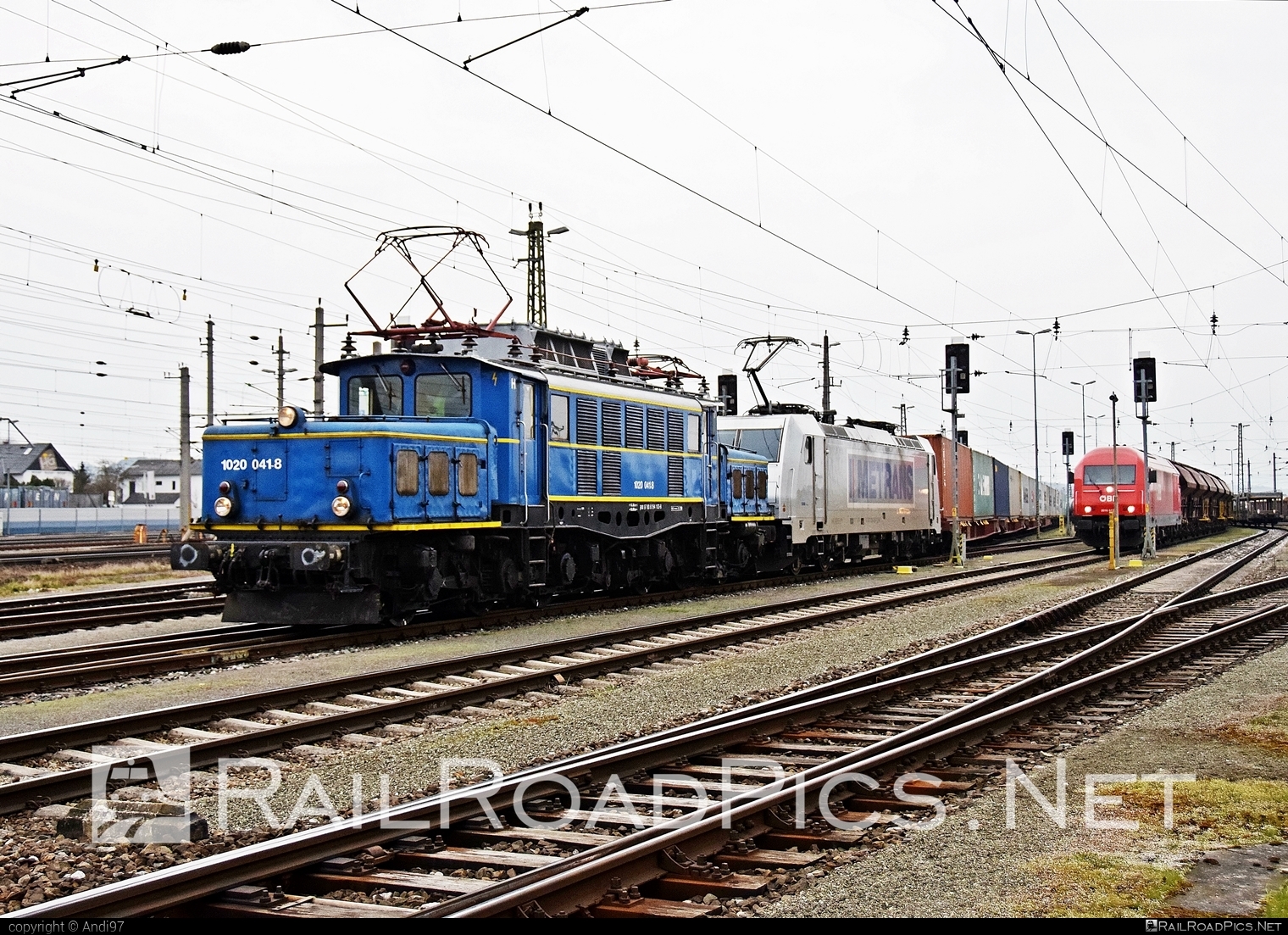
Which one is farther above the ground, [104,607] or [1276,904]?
[104,607]

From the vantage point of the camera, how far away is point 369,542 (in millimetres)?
14680

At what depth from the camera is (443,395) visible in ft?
54.3

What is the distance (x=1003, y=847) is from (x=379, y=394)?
12.0 m

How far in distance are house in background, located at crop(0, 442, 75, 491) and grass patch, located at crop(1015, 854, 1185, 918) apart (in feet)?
316

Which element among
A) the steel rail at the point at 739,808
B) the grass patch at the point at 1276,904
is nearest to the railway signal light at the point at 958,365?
the steel rail at the point at 739,808

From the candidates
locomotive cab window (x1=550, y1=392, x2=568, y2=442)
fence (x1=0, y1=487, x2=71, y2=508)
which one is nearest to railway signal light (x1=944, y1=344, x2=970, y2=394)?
locomotive cab window (x1=550, y1=392, x2=568, y2=442)

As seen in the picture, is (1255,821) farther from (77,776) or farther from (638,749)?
(77,776)

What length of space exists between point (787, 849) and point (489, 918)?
6.80 feet

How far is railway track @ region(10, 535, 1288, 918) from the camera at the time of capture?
536 centimetres

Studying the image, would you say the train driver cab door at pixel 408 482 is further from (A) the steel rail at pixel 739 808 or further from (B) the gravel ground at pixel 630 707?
(A) the steel rail at pixel 739 808

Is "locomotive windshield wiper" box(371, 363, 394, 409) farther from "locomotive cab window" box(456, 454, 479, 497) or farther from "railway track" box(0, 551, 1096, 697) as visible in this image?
"railway track" box(0, 551, 1096, 697)

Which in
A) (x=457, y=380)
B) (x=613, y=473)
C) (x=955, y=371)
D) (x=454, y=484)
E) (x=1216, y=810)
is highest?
(x=955, y=371)

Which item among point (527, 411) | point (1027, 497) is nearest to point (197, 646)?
point (527, 411)

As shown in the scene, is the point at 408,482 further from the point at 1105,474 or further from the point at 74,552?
the point at 1105,474
